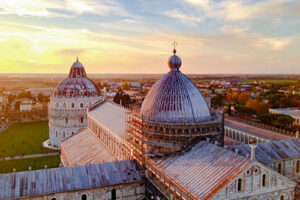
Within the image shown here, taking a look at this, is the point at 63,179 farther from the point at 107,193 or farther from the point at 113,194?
the point at 113,194

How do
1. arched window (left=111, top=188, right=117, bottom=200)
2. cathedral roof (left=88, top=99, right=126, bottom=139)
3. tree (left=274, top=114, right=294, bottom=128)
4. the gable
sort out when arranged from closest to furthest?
the gable, arched window (left=111, top=188, right=117, bottom=200), cathedral roof (left=88, top=99, right=126, bottom=139), tree (left=274, top=114, right=294, bottom=128)

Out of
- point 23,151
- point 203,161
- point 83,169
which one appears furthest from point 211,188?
point 23,151

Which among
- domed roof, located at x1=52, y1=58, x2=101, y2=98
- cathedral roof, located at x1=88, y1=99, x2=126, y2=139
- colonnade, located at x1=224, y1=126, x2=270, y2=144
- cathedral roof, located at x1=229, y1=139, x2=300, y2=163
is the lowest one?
colonnade, located at x1=224, y1=126, x2=270, y2=144

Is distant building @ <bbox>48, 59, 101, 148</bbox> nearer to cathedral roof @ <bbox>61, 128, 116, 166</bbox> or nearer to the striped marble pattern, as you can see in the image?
cathedral roof @ <bbox>61, 128, 116, 166</bbox>

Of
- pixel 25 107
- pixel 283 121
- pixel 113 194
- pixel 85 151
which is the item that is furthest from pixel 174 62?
pixel 25 107

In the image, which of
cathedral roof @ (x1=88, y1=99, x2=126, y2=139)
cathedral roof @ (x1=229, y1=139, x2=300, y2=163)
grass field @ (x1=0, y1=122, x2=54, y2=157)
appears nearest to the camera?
cathedral roof @ (x1=229, y1=139, x2=300, y2=163)

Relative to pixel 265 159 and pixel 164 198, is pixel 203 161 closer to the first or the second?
pixel 164 198

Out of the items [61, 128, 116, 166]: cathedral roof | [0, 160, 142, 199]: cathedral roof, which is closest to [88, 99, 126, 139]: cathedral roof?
[61, 128, 116, 166]: cathedral roof
